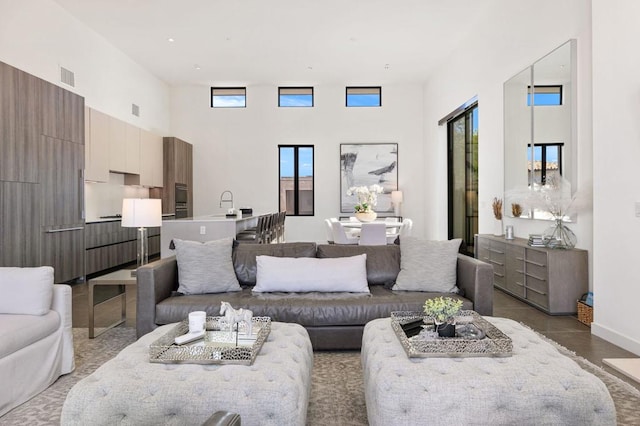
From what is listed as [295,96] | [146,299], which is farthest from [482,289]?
[295,96]

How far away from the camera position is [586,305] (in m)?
3.98

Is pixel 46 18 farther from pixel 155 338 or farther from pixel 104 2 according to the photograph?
pixel 155 338

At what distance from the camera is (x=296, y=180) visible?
1105cm

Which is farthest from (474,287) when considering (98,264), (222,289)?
(98,264)

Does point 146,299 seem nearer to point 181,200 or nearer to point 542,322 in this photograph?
point 542,322

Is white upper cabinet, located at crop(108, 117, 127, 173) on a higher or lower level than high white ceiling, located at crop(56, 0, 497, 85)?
lower

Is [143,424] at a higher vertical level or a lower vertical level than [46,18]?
lower

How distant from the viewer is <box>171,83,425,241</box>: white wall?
10.9 meters

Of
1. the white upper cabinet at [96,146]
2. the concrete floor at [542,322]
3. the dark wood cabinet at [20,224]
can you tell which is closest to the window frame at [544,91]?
the concrete floor at [542,322]

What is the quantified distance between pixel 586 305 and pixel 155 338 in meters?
3.71

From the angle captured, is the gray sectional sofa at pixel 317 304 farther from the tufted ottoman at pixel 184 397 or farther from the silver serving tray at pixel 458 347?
the tufted ottoman at pixel 184 397

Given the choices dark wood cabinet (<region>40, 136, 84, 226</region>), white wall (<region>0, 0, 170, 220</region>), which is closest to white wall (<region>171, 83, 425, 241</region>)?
white wall (<region>0, 0, 170, 220</region>)

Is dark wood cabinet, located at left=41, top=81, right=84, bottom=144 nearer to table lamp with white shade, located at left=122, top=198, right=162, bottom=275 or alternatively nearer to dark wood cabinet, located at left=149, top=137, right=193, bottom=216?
table lamp with white shade, located at left=122, top=198, right=162, bottom=275

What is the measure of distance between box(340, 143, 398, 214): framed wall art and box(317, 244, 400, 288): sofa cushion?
691cm
